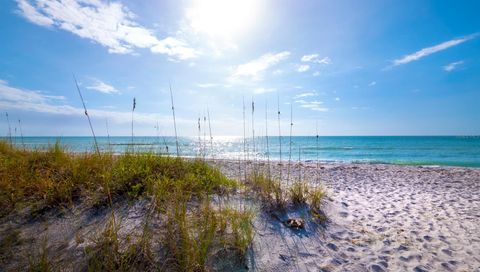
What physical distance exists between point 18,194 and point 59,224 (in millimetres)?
1117

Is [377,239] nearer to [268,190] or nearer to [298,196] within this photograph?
[298,196]

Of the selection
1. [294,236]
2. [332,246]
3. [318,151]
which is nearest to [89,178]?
[294,236]

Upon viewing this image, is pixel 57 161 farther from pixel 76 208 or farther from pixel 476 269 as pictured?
pixel 476 269

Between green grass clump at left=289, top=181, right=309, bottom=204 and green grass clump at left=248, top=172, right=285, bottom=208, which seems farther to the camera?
green grass clump at left=289, top=181, right=309, bottom=204

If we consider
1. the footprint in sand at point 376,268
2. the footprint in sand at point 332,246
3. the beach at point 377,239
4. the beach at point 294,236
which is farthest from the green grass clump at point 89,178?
the footprint in sand at point 376,268

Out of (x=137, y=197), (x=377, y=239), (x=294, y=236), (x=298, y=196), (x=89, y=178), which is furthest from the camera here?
(x=298, y=196)

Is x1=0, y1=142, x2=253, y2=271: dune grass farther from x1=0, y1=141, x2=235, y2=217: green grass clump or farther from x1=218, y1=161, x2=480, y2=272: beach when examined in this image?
x1=218, y1=161, x2=480, y2=272: beach

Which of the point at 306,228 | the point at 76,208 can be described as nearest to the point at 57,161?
the point at 76,208

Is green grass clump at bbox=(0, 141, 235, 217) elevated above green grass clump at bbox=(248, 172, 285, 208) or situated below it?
above

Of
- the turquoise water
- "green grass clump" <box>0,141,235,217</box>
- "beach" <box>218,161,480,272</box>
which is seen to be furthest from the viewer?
the turquoise water

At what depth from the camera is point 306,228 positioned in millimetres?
3922

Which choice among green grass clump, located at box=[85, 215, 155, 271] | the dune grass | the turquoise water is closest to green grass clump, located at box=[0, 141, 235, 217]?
the dune grass

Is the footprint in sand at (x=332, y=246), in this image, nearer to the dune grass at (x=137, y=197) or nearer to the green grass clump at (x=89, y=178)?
the dune grass at (x=137, y=197)

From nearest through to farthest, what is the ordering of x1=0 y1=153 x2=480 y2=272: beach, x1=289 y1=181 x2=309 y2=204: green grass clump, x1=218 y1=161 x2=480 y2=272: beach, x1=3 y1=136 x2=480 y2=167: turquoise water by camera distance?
x1=0 y1=153 x2=480 y2=272: beach → x1=218 y1=161 x2=480 y2=272: beach → x1=289 y1=181 x2=309 y2=204: green grass clump → x1=3 y1=136 x2=480 y2=167: turquoise water
